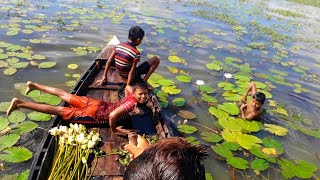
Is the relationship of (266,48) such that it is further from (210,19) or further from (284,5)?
(284,5)

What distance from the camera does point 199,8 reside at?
1709 cm

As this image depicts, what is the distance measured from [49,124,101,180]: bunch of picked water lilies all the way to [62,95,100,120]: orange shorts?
0.35 meters

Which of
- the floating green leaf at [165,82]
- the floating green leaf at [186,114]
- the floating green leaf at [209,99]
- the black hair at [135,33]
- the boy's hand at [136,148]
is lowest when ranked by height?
the floating green leaf at [186,114]

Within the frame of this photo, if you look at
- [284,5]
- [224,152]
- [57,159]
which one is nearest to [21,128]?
[57,159]

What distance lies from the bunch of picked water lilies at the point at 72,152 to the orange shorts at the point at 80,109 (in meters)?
0.35

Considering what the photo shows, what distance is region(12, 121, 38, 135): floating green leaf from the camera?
5037mm

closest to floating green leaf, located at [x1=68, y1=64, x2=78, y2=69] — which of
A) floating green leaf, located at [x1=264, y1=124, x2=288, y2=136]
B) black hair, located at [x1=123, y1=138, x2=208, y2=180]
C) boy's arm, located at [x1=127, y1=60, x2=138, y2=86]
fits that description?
boy's arm, located at [x1=127, y1=60, x2=138, y2=86]

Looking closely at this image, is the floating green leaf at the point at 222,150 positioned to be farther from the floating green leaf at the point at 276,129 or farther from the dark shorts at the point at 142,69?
the dark shorts at the point at 142,69

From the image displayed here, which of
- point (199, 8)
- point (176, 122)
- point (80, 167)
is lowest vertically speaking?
point (176, 122)

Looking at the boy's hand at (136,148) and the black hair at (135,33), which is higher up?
the black hair at (135,33)

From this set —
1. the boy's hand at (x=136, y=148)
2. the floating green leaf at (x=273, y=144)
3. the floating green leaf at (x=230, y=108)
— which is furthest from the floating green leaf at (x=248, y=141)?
the boy's hand at (x=136, y=148)

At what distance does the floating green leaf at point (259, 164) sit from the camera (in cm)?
512

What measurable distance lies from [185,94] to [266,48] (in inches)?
239

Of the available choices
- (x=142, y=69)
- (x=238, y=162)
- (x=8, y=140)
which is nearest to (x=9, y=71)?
(x=8, y=140)
